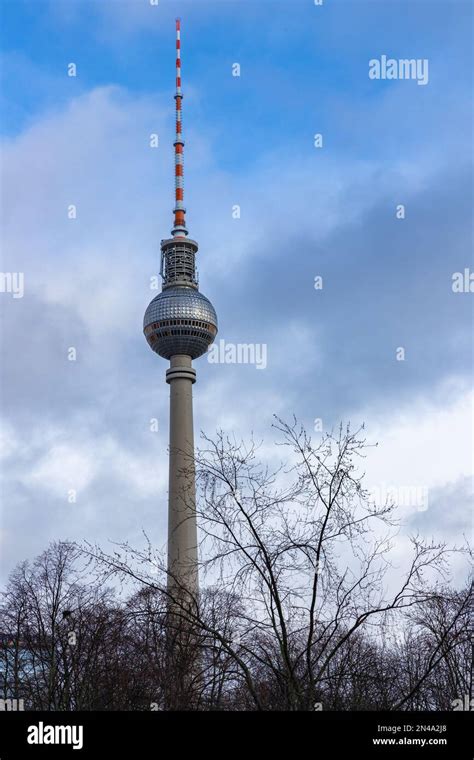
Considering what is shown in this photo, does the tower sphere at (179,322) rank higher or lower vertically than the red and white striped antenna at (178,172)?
lower

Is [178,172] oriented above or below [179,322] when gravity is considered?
above

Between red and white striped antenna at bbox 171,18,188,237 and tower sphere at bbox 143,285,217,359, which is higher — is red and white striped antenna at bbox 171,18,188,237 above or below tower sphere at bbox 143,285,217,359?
above

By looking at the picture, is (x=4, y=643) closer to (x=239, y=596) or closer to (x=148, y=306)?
(x=239, y=596)

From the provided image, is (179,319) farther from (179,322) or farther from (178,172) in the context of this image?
(178,172)

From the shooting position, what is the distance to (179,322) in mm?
120562

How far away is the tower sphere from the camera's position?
121 meters

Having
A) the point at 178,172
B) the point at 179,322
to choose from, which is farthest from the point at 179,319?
the point at 178,172

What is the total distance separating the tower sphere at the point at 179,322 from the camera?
120875 millimetres

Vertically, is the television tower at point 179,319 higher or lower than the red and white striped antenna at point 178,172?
lower

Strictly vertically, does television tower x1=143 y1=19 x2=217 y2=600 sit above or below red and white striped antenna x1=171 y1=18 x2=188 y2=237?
below

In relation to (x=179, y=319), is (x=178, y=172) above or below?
above
